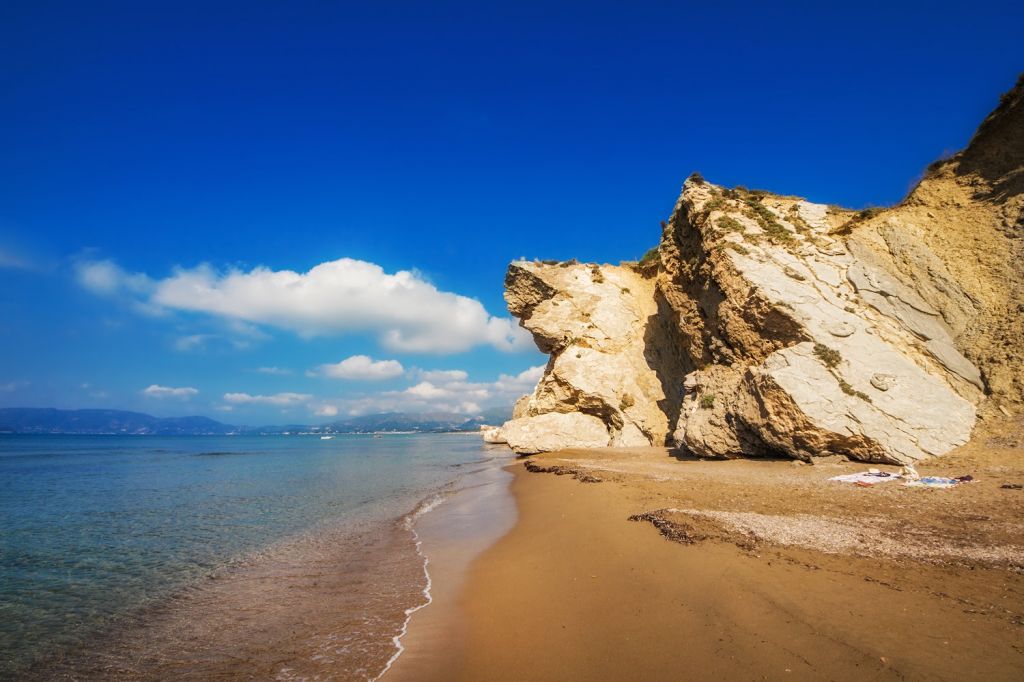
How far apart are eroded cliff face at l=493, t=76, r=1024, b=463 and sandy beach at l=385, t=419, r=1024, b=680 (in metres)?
4.31

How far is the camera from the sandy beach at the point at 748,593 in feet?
12.1

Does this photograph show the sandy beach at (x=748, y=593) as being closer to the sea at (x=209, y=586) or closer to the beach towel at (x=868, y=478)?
the beach towel at (x=868, y=478)

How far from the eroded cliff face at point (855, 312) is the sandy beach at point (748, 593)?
4307 millimetres

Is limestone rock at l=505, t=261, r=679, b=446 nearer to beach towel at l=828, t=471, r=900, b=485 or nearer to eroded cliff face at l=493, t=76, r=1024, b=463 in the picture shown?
eroded cliff face at l=493, t=76, r=1024, b=463

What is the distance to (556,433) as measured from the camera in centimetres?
2716

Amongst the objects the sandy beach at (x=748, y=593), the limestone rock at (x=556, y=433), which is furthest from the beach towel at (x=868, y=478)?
the limestone rock at (x=556, y=433)

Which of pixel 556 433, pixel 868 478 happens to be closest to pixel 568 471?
pixel 868 478

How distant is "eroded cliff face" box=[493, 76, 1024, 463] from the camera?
13273 millimetres

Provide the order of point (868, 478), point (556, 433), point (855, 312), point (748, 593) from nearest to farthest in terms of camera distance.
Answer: point (748, 593), point (868, 478), point (855, 312), point (556, 433)

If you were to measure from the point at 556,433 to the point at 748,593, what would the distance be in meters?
22.5

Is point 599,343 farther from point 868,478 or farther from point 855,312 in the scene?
point 868,478

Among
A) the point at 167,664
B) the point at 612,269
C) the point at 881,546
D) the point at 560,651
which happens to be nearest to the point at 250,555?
the point at 167,664

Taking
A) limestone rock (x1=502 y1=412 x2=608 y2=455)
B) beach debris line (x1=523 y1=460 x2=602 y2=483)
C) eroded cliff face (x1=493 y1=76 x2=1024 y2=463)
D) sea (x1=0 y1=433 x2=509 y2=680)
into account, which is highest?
eroded cliff face (x1=493 y1=76 x2=1024 y2=463)

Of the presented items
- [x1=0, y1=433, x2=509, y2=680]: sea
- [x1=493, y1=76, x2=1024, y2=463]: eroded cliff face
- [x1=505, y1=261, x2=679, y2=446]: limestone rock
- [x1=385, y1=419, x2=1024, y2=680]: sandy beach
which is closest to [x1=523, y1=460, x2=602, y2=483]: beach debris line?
[x1=385, y1=419, x2=1024, y2=680]: sandy beach
